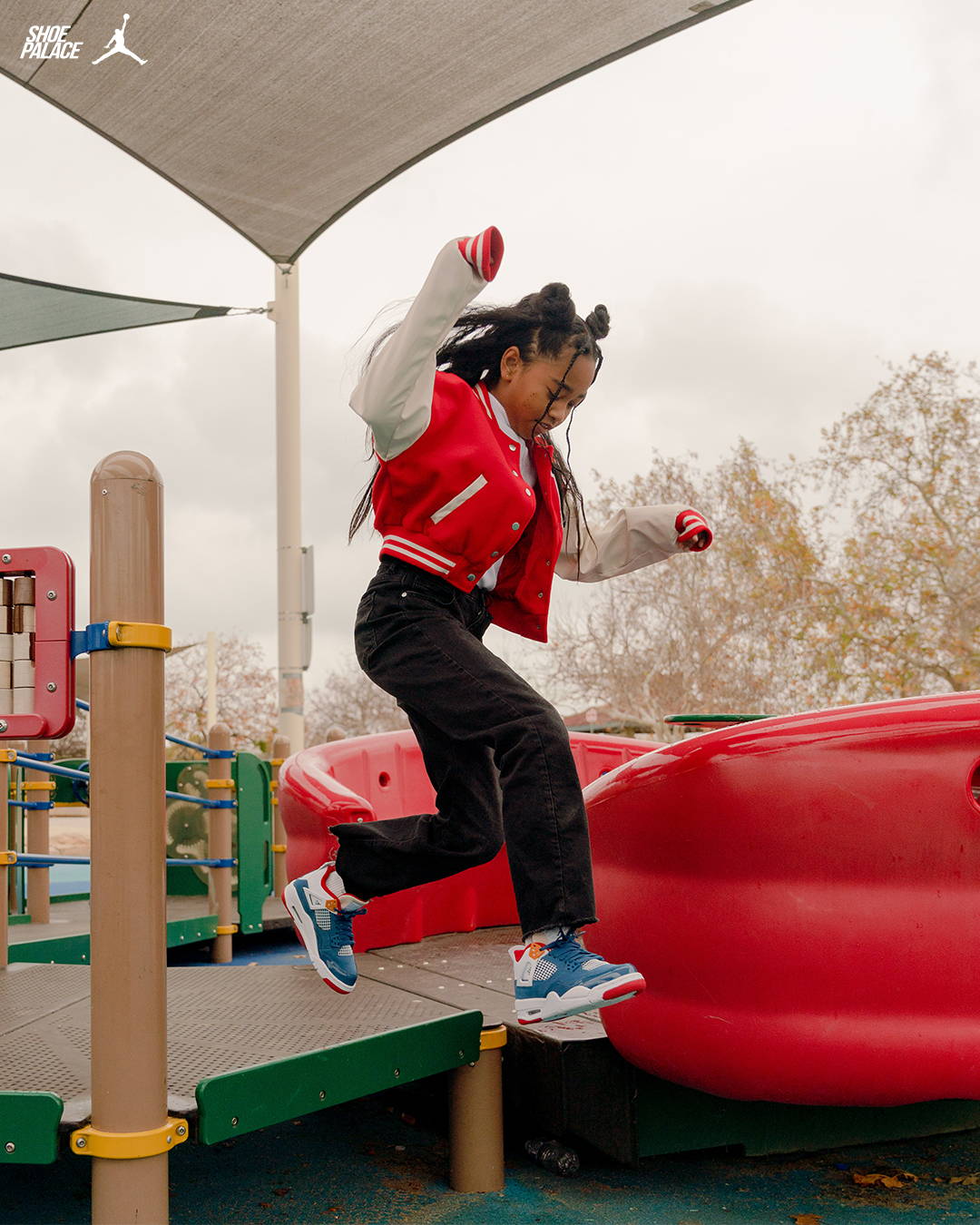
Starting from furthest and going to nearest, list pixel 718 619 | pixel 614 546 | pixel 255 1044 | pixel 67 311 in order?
pixel 718 619
pixel 67 311
pixel 614 546
pixel 255 1044

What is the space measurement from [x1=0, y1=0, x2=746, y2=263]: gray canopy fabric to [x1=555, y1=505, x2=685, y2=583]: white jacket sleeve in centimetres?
384

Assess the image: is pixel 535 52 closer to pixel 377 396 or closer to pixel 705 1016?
pixel 377 396

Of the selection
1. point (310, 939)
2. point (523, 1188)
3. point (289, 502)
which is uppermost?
point (289, 502)

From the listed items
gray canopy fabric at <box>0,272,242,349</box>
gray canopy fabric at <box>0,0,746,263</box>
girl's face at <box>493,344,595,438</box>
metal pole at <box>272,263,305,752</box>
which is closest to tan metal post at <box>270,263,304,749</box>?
metal pole at <box>272,263,305,752</box>

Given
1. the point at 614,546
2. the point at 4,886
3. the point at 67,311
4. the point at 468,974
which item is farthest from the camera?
the point at 67,311

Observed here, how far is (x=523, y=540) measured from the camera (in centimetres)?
250

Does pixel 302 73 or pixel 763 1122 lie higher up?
pixel 302 73

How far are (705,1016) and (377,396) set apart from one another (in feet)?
4.03

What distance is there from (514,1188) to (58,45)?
576cm

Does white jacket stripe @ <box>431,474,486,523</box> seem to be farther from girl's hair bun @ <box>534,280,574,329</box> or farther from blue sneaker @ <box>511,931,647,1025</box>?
blue sneaker @ <box>511,931,647,1025</box>

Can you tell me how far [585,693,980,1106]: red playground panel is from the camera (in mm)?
1895

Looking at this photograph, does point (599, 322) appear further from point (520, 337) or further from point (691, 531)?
point (691, 531)

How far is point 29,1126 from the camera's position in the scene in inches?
70.8

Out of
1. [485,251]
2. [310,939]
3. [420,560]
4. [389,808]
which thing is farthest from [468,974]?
[485,251]
